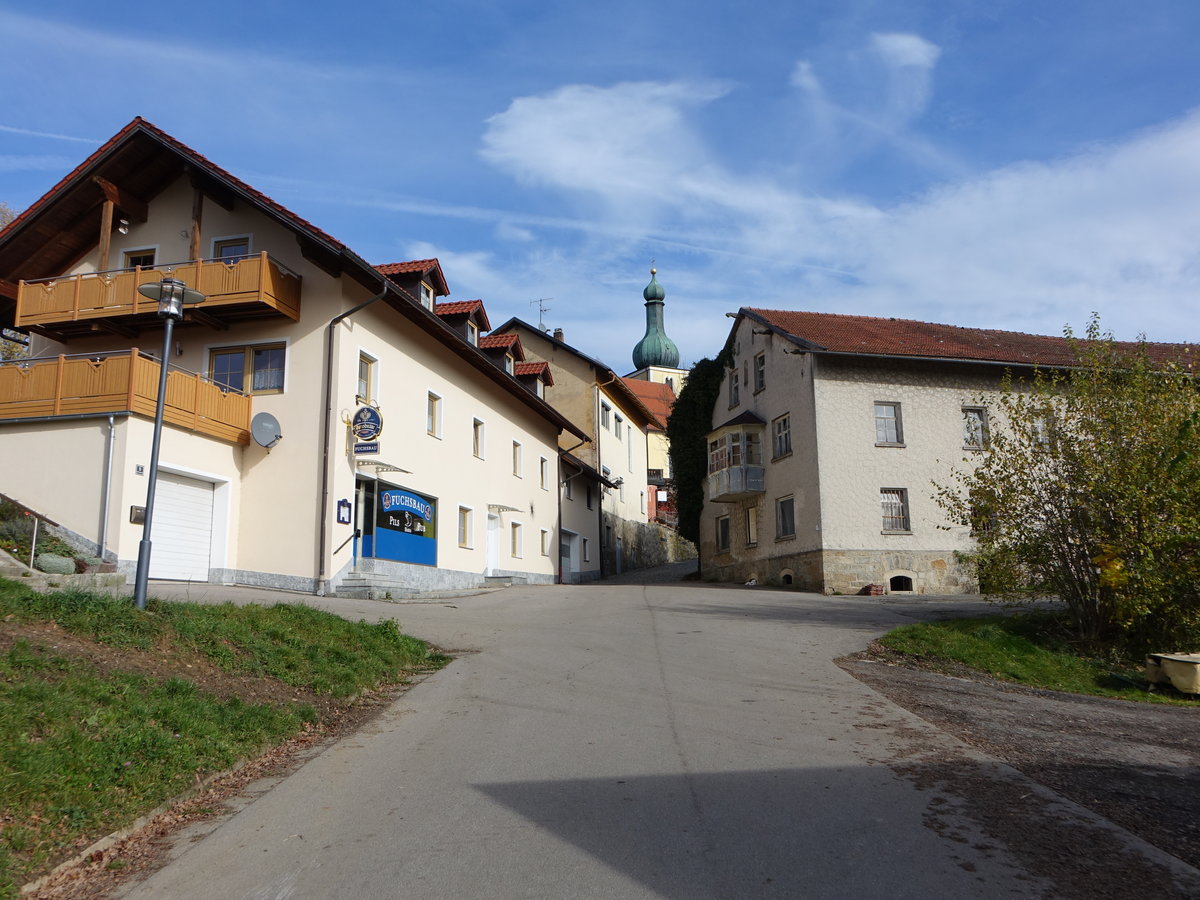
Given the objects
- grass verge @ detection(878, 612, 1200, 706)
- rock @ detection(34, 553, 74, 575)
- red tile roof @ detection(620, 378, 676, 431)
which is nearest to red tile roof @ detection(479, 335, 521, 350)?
rock @ detection(34, 553, 74, 575)

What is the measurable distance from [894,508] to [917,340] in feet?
19.4

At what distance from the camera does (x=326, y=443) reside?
811 inches

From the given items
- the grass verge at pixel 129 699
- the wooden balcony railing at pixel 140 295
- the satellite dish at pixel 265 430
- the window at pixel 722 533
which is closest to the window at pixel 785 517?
the window at pixel 722 533

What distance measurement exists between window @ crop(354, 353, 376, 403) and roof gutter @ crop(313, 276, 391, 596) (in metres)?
1.05

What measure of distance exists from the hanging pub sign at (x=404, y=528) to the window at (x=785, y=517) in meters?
12.1

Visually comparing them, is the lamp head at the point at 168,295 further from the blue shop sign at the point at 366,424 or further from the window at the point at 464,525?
the window at the point at 464,525

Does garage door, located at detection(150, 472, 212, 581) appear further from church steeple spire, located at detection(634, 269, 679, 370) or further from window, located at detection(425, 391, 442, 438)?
church steeple spire, located at detection(634, 269, 679, 370)

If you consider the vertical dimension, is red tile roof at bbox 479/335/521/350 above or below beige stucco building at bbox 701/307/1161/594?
above

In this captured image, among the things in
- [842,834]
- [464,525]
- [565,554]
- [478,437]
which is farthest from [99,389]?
[565,554]

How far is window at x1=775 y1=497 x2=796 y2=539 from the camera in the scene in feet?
103

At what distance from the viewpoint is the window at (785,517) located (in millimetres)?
31264

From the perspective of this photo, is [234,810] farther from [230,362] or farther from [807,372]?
[807,372]

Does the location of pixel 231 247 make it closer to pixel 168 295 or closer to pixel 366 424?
pixel 366 424

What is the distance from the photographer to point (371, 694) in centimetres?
1038
